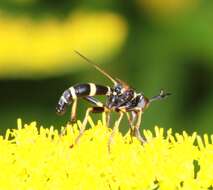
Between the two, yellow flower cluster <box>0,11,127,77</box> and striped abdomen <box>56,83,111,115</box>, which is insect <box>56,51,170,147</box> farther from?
yellow flower cluster <box>0,11,127,77</box>

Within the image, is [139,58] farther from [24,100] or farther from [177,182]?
[177,182]

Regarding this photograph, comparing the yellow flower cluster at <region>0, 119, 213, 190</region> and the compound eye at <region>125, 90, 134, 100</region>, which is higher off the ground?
the compound eye at <region>125, 90, 134, 100</region>

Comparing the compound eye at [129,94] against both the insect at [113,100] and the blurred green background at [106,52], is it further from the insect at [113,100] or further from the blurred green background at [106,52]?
the blurred green background at [106,52]

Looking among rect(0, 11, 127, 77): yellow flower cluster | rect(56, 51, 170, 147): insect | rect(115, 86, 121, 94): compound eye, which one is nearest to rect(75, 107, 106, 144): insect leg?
rect(56, 51, 170, 147): insect

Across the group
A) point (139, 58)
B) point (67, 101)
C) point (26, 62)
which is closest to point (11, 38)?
point (26, 62)

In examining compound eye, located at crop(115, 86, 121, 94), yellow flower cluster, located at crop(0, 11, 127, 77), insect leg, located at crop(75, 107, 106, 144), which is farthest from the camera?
yellow flower cluster, located at crop(0, 11, 127, 77)

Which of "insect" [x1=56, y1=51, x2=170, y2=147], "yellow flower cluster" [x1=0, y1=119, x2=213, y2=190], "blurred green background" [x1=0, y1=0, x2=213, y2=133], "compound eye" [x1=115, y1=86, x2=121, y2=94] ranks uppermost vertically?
"blurred green background" [x1=0, y1=0, x2=213, y2=133]

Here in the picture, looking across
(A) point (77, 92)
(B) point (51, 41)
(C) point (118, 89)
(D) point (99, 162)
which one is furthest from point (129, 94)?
(B) point (51, 41)

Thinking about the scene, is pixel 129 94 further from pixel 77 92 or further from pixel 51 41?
pixel 51 41
